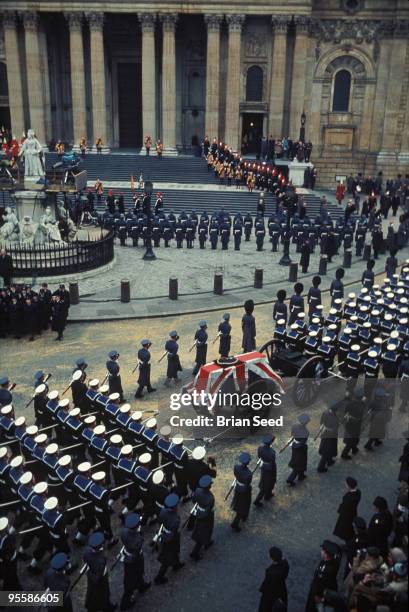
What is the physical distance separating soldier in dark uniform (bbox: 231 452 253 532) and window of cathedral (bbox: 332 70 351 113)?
1529 inches

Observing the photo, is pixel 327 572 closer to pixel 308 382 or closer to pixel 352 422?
pixel 352 422

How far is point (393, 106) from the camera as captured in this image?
137ft

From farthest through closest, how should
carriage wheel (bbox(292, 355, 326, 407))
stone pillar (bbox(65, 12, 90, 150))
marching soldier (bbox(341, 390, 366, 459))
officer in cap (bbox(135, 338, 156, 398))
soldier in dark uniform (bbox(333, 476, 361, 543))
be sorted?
stone pillar (bbox(65, 12, 90, 150)) < officer in cap (bbox(135, 338, 156, 398)) < carriage wheel (bbox(292, 355, 326, 407)) < marching soldier (bbox(341, 390, 366, 459)) < soldier in dark uniform (bbox(333, 476, 361, 543))

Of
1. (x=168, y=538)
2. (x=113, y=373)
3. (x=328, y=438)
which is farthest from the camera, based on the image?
(x=113, y=373)

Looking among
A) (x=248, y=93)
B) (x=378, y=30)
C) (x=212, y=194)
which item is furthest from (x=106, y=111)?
(x=378, y=30)

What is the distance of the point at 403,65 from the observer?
40.9 metres

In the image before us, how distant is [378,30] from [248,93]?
977cm

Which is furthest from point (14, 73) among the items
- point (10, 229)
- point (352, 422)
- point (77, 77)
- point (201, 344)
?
point (352, 422)

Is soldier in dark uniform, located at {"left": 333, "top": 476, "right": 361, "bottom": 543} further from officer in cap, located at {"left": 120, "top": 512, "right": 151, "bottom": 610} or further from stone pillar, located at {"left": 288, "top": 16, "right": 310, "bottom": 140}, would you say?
stone pillar, located at {"left": 288, "top": 16, "right": 310, "bottom": 140}

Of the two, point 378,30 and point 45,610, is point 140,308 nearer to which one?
point 45,610

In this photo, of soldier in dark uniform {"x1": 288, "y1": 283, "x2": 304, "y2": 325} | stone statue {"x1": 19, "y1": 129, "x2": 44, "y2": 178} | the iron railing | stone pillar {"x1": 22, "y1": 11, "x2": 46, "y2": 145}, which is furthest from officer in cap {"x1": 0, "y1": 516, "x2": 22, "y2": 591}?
stone pillar {"x1": 22, "y1": 11, "x2": 46, "y2": 145}

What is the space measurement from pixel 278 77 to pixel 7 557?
125 ft

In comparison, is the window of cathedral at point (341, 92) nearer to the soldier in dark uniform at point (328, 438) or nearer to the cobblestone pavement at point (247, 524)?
the cobblestone pavement at point (247, 524)

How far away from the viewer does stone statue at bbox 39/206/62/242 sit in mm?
21406
